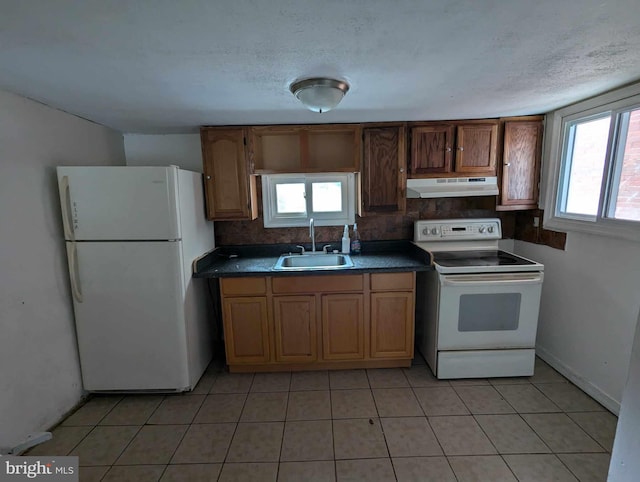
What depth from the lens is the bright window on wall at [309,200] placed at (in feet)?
9.26

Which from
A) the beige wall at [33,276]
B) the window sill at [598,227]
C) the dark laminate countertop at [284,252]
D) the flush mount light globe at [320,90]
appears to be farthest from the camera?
the dark laminate countertop at [284,252]

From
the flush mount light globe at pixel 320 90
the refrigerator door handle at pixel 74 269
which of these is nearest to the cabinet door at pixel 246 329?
the refrigerator door handle at pixel 74 269

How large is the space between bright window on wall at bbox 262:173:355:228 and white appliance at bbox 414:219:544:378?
0.98 meters

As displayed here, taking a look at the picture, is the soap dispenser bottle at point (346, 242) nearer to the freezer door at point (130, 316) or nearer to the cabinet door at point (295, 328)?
the cabinet door at point (295, 328)

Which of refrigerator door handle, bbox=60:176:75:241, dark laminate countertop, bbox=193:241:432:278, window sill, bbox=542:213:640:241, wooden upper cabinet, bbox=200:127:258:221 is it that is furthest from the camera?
wooden upper cabinet, bbox=200:127:258:221

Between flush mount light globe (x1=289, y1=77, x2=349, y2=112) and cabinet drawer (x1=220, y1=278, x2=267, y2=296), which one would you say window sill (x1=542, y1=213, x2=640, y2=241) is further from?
cabinet drawer (x1=220, y1=278, x2=267, y2=296)

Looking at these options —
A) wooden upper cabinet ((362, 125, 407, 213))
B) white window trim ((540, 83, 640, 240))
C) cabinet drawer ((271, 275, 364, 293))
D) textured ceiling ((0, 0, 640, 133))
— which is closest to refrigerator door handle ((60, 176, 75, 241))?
textured ceiling ((0, 0, 640, 133))

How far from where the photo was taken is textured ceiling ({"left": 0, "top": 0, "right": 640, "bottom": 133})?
3.27 feet

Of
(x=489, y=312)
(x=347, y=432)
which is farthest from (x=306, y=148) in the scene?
(x=347, y=432)

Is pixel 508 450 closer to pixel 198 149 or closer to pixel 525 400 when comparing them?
pixel 525 400

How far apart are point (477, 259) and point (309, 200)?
1597 millimetres

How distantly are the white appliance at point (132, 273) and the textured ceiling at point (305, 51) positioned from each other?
553 mm

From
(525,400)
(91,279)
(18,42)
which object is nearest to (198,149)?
(91,279)

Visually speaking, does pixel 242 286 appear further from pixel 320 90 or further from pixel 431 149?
pixel 431 149
